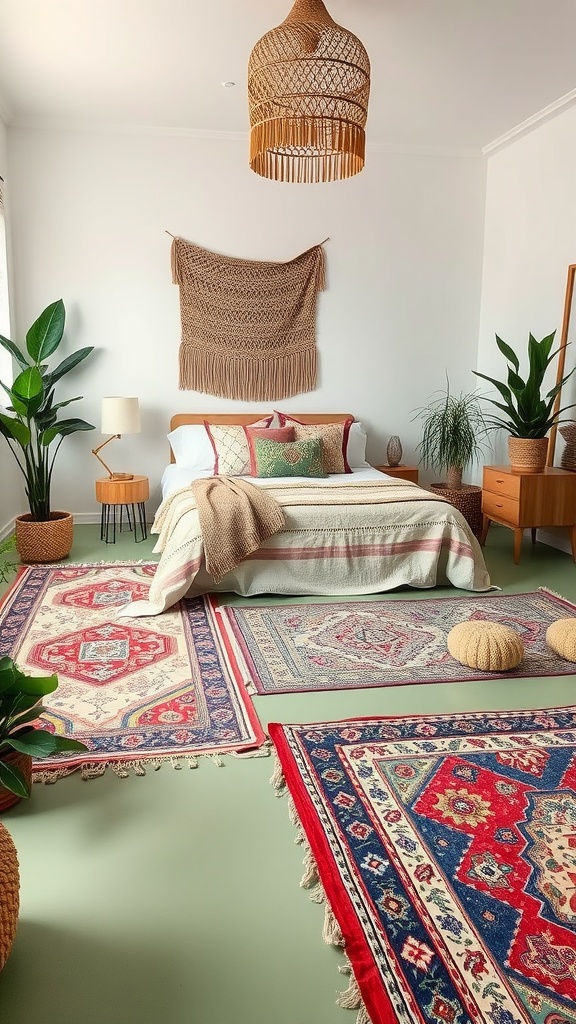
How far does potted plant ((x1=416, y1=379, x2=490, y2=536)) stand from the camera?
5.52 meters

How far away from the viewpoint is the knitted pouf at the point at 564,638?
3205mm

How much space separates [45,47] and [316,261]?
7.99ft

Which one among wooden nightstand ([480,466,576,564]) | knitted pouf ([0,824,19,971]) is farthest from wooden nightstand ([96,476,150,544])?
knitted pouf ([0,824,19,971])

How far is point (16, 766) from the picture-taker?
2.06m

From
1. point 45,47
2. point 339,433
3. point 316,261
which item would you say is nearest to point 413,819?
point 339,433

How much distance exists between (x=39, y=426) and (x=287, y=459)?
5.33ft

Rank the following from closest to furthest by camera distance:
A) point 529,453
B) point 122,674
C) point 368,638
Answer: point 122,674, point 368,638, point 529,453

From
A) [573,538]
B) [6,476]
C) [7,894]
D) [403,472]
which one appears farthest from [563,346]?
[7,894]

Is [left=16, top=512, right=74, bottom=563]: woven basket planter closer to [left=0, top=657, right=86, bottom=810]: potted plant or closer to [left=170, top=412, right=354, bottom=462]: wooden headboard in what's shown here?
[left=170, top=412, right=354, bottom=462]: wooden headboard

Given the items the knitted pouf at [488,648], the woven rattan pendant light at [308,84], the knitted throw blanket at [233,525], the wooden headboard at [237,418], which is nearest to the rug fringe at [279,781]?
the knitted pouf at [488,648]

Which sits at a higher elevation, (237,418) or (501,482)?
(237,418)

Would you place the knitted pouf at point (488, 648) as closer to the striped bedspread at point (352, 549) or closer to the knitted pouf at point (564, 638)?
the knitted pouf at point (564, 638)

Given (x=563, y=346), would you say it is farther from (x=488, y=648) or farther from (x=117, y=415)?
(x=117, y=415)

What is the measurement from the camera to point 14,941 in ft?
5.39
